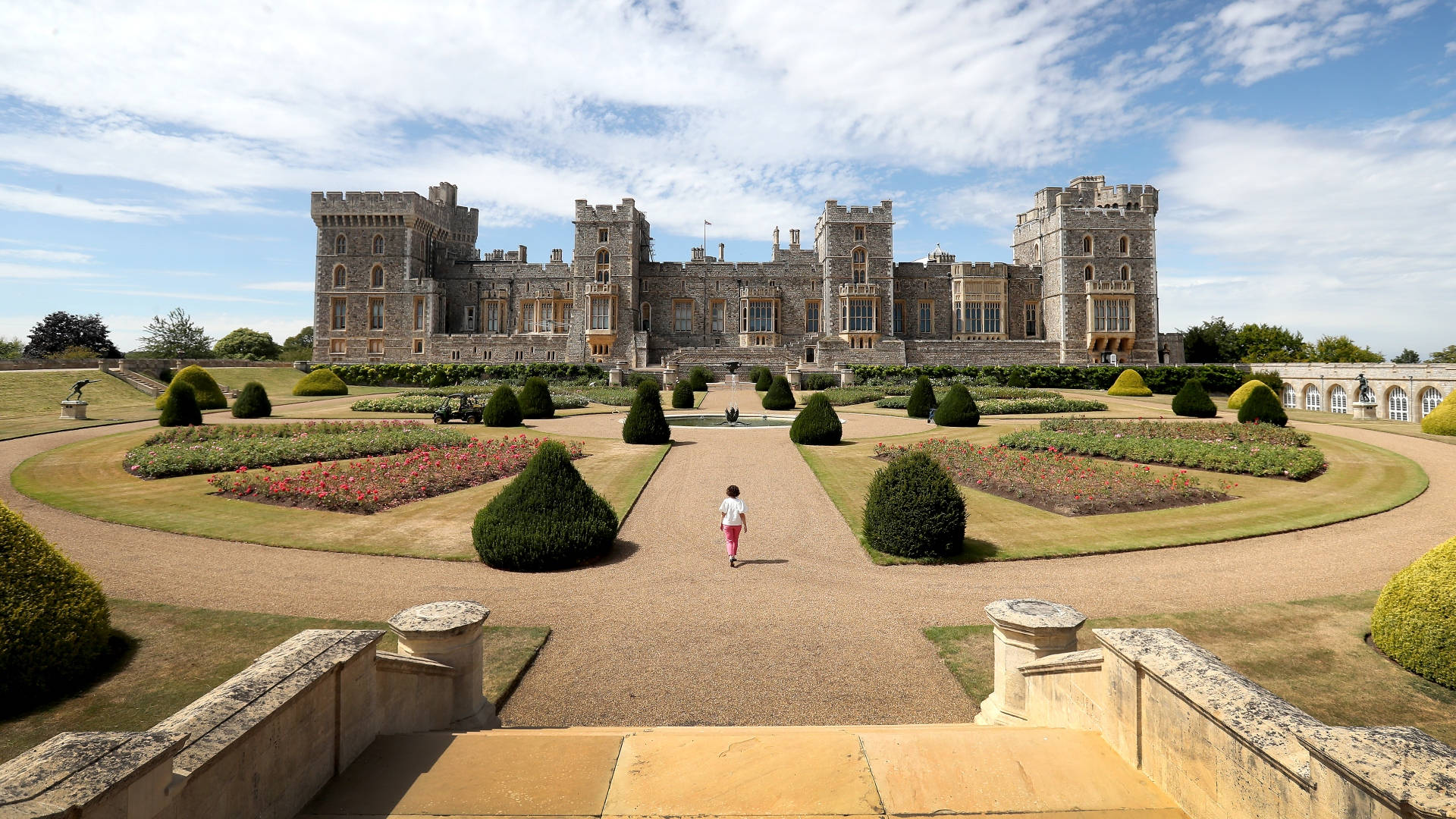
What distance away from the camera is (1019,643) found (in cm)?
532

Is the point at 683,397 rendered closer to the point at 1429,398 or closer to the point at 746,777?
the point at 746,777

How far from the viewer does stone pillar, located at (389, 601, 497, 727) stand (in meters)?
4.93

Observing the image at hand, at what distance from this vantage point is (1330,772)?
284 centimetres

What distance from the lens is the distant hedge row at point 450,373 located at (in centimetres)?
4425

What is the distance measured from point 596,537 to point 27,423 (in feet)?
82.2

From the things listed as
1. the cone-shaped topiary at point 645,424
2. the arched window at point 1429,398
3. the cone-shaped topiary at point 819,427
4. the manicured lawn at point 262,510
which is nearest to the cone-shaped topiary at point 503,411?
the cone-shaped topiary at point 645,424

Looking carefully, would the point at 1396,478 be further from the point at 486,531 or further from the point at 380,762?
the point at 380,762

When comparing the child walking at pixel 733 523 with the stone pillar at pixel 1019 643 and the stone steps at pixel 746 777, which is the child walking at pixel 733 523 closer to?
the stone pillar at pixel 1019 643

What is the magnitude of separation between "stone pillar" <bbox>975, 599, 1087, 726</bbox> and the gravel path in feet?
1.72

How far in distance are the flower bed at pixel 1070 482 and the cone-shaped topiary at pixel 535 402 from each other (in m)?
14.1

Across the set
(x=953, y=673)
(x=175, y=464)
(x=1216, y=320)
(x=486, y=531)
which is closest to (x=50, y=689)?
(x=486, y=531)

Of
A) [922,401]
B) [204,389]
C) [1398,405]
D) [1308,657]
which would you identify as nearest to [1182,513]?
[1308,657]

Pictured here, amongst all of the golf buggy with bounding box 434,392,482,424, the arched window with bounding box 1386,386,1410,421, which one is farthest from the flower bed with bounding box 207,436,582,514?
the arched window with bounding box 1386,386,1410,421

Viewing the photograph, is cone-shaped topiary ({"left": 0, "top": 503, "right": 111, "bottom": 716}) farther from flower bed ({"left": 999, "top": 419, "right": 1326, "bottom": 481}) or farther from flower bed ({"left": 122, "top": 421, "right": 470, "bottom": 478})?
flower bed ({"left": 999, "top": 419, "right": 1326, "bottom": 481})
